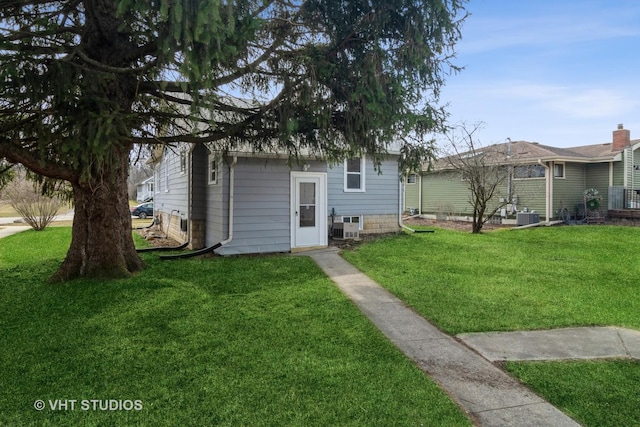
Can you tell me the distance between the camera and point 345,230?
38.3 feet

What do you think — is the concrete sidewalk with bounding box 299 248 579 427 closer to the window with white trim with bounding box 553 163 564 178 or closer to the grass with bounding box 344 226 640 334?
the grass with bounding box 344 226 640 334

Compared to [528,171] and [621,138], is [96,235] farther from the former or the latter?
[621,138]

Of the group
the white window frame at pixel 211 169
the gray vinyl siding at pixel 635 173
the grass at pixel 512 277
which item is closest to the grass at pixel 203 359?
the grass at pixel 512 277

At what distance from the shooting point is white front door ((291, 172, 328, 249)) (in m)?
10.1

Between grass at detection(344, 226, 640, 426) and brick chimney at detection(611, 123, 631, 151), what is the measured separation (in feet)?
25.1

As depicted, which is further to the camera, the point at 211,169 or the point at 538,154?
the point at 538,154

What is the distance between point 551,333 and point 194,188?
9.38m

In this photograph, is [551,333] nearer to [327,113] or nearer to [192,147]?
[327,113]

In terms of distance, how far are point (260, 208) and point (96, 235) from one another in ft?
12.6

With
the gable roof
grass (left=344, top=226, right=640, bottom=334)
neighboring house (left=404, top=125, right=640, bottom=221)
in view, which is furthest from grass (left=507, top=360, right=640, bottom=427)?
neighboring house (left=404, top=125, right=640, bottom=221)

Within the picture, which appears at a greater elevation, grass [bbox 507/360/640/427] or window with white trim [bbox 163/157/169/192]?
window with white trim [bbox 163/157/169/192]

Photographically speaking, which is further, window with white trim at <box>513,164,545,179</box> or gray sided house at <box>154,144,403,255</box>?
window with white trim at <box>513,164,545,179</box>

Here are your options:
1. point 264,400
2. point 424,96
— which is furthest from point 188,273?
point 424,96

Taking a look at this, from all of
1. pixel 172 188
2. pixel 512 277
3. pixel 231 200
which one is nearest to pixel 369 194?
pixel 231 200
